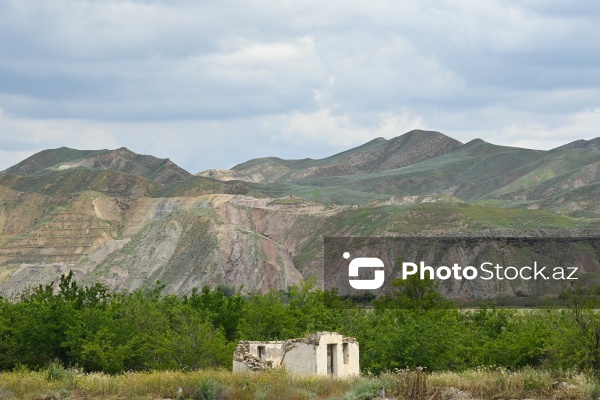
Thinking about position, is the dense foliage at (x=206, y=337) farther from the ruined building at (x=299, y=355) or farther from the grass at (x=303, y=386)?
the grass at (x=303, y=386)

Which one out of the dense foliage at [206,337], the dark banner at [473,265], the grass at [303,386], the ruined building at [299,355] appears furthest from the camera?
the dark banner at [473,265]

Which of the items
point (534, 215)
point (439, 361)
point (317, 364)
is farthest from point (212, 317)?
point (534, 215)

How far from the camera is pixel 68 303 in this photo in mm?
59781

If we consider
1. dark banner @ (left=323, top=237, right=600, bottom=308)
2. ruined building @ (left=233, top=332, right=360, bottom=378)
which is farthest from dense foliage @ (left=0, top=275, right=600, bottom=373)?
dark banner @ (left=323, top=237, right=600, bottom=308)

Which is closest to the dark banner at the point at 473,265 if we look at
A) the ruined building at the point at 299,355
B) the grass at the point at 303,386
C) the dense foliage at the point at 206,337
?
the dense foliage at the point at 206,337

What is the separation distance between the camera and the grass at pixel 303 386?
3438 centimetres

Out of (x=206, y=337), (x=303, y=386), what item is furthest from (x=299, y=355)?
(x=206, y=337)

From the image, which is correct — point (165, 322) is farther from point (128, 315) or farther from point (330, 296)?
point (330, 296)

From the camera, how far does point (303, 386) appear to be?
36.6 meters

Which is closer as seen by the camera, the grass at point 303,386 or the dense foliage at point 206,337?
the grass at point 303,386

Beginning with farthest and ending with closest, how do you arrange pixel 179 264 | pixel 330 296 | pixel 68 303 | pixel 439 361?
1. pixel 179 264
2. pixel 330 296
3. pixel 68 303
4. pixel 439 361

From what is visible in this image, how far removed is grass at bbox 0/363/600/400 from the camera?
34375 mm

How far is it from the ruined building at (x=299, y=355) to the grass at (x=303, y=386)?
297cm

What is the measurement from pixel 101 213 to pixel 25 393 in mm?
159839
